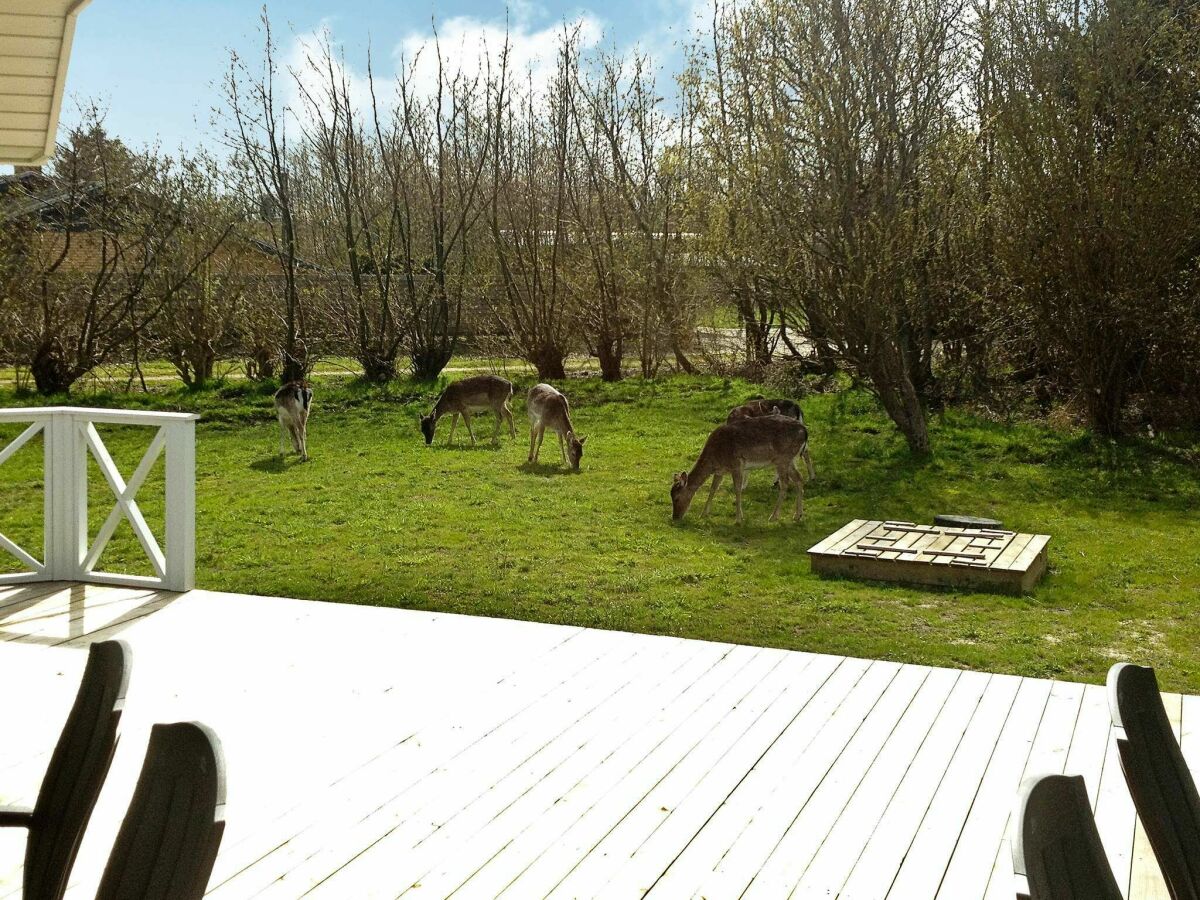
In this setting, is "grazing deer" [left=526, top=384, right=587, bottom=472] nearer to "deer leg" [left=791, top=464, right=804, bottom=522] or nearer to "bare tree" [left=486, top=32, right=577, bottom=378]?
"deer leg" [left=791, top=464, right=804, bottom=522]

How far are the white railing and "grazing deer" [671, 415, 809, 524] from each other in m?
4.35

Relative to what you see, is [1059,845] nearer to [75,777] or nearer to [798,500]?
[75,777]

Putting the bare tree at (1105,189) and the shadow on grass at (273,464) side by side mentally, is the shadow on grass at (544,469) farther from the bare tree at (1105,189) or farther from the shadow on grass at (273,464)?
the bare tree at (1105,189)

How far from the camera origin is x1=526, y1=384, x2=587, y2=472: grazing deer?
12.0 m

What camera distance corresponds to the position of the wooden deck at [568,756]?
3199 mm

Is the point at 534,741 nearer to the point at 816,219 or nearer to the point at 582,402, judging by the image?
the point at 816,219

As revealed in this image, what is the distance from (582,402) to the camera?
1611 centimetres

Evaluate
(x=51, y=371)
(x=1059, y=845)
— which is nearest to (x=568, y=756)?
(x=1059, y=845)

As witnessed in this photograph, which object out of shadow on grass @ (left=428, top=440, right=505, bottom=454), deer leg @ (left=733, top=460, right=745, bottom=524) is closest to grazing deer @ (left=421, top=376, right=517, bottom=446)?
shadow on grass @ (left=428, top=440, right=505, bottom=454)

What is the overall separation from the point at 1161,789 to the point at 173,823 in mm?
1526

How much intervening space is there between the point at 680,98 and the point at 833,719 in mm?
14804

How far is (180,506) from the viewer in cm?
651

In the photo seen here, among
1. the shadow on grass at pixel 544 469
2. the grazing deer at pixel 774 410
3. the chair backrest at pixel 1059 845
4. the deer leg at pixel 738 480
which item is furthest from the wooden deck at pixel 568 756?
the shadow on grass at pixel 544 469

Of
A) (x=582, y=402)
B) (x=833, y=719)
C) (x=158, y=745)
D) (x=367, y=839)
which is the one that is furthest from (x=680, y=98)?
(x=158, y=745)
